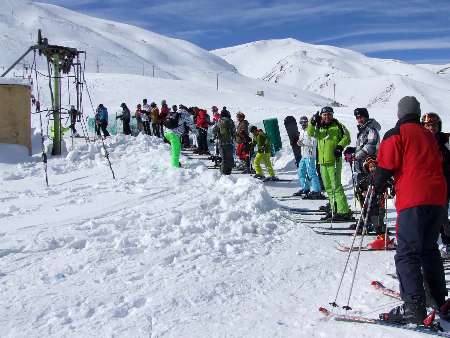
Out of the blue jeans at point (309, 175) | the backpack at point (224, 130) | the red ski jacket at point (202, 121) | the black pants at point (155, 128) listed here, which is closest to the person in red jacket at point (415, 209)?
the blue jeans at point (309, 175)

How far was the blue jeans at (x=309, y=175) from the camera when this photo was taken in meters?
10.6

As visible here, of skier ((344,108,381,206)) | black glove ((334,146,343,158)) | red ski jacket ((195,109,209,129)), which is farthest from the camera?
red ski jacket ((195,109,209,129))

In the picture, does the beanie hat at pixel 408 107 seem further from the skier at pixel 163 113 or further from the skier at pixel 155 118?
the skier at pixel 155 118

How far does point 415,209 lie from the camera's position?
4.12m

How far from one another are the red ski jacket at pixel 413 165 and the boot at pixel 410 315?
0.77 m

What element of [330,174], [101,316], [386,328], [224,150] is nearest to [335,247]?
[330,174]

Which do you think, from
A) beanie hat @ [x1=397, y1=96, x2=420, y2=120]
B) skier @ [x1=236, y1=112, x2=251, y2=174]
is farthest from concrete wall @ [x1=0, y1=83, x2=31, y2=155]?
beanie hat @ [x1=397, y1=96, x2=420, y2=120]

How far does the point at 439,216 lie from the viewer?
4.18 metres

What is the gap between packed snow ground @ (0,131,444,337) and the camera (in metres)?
4.31

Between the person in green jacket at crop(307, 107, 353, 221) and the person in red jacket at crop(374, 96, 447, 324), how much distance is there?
3798mm

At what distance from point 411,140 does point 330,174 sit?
3.95m

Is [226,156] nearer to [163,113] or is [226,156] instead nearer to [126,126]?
[163,113]

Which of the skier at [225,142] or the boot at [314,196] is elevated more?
the skier at [225,142]

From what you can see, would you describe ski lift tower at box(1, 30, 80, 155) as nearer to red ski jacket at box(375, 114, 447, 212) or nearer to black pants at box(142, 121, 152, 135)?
black pants at box(142, 121, 152, 135)
